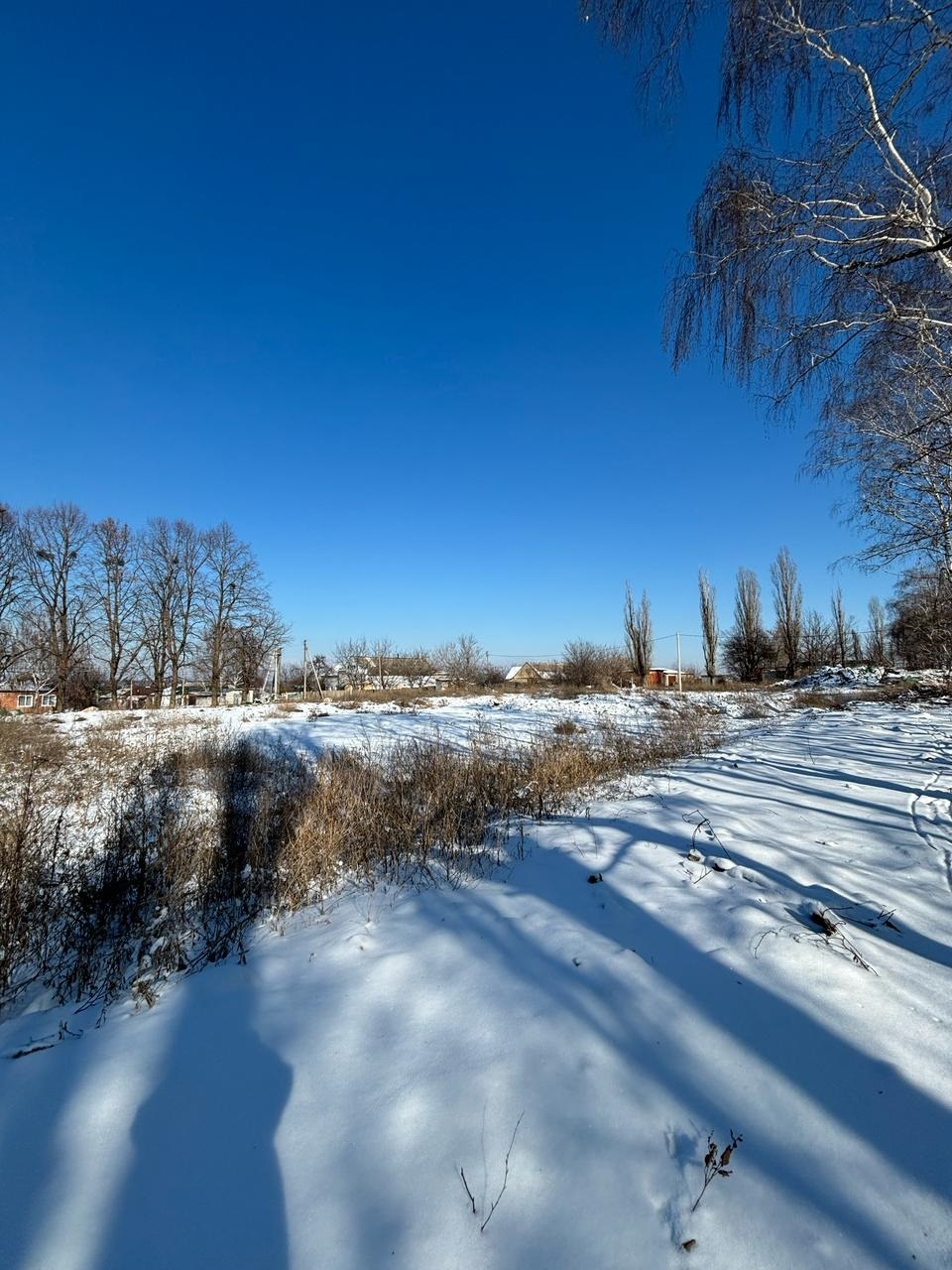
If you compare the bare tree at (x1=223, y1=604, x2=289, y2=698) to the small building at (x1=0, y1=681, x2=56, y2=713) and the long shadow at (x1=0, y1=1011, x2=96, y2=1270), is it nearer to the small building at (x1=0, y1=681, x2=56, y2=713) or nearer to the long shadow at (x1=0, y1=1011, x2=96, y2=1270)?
the small building at (x1=0, y1=681, x2=56, y2=713)

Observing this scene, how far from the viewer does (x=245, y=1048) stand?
221 centimetres

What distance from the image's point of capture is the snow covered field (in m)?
1.45

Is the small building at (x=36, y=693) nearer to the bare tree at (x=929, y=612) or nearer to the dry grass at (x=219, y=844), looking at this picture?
the dry grass at (x=219, y=844)

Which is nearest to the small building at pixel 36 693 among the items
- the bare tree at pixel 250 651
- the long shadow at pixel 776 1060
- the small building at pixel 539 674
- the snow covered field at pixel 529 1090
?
the bare tree at pixel 250 651

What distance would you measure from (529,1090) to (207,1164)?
3.41ft

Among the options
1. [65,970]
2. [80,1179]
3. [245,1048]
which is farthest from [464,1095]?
[65,970]

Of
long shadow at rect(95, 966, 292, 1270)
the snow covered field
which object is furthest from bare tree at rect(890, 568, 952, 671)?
long shadow at rect(95, 966, 292, 1270)

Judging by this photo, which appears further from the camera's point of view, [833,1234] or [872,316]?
[872,316]

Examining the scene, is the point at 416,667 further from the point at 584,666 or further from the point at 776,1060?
the point at 776,1060

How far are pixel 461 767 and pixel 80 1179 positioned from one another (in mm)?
5196

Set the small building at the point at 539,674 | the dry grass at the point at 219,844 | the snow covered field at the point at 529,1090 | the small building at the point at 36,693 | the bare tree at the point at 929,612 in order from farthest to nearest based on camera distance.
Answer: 1. the small building at the point at 539,674
2. the small building at the point at 36,693
3. the bare tree at the point at 929,612
4. the dry grass at the point at 219,844
5. the snow covered field at the point at 529,1090

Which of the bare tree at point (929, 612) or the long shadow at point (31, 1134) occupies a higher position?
the bare tree at point (929, 612)

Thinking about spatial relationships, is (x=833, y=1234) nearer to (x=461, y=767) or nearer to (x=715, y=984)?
(x=715, y=984)

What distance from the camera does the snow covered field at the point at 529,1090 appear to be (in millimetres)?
1449
